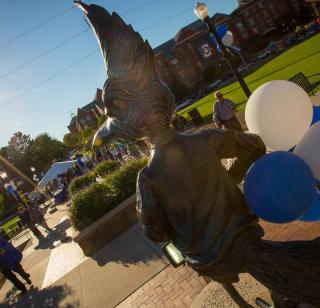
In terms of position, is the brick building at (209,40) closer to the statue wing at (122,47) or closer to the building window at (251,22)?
the building window at (251,22)

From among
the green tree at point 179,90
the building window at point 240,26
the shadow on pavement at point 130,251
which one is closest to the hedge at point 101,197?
the shadow on pavement at point 130,251

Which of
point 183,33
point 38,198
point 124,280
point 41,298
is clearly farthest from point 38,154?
point 124,280

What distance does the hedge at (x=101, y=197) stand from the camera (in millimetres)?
8648

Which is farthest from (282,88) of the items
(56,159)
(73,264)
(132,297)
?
(56,159)

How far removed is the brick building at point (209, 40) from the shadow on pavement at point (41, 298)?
53425 millimetres

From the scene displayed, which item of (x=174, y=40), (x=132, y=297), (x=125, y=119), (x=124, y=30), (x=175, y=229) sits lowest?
(x=132, y=297)

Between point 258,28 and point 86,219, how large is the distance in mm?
66606

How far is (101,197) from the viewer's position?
29.6ft

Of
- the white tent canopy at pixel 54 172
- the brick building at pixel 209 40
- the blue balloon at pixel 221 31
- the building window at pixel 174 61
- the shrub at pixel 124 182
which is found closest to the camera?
the blue balloon at pixel 221 31

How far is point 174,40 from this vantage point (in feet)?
212

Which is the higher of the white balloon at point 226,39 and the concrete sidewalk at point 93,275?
the white balloon at point 226,39

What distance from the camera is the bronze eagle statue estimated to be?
1.60 metres

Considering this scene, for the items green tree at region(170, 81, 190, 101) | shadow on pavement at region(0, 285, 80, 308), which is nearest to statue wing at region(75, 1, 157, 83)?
shadow on pavement at region(0, 285, 80, 308)

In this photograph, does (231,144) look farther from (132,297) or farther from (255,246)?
(132,297)
